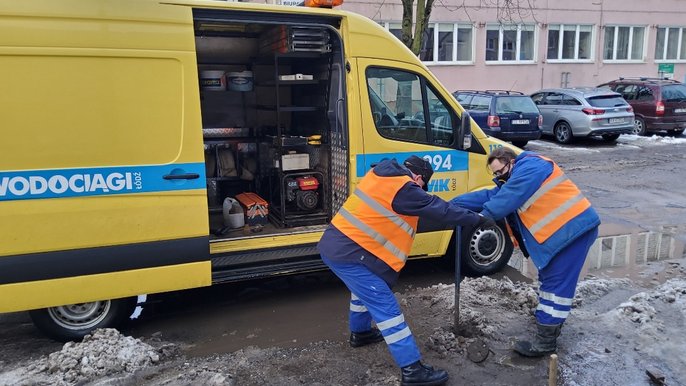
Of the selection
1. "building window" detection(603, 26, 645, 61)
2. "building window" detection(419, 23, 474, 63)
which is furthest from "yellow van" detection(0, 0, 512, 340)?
"building window" detection(603, 26, 645, 61)

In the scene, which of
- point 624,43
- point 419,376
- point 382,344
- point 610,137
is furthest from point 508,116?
point 624,43

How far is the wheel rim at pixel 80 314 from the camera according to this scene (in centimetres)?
446

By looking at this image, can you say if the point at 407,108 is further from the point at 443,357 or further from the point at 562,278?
the point at 443,357

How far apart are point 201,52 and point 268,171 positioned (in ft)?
4.85

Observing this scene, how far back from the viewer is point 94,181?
419 centimetres

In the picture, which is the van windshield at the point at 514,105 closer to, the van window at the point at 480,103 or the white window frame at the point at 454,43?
the van window at the point at 480,103

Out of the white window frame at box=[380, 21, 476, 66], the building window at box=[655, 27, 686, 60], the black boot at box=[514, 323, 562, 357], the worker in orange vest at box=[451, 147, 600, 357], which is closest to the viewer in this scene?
the worker in orange vest at box=[451, 147, 600, 357]

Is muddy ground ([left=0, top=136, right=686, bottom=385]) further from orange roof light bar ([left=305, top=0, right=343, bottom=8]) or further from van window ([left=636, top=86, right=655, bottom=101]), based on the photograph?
van window ([left=636, top=86, right=655, bottom=101])

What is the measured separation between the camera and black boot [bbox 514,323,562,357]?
418 cm

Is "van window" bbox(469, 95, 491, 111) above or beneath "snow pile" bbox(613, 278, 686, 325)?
above

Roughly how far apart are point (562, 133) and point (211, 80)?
44.9 feet

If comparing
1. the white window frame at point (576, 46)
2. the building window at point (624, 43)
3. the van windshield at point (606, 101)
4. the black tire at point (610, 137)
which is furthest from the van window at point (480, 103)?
the building window at point (624, 43)

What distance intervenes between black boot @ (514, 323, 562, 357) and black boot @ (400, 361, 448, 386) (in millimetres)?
796

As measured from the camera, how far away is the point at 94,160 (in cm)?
419
